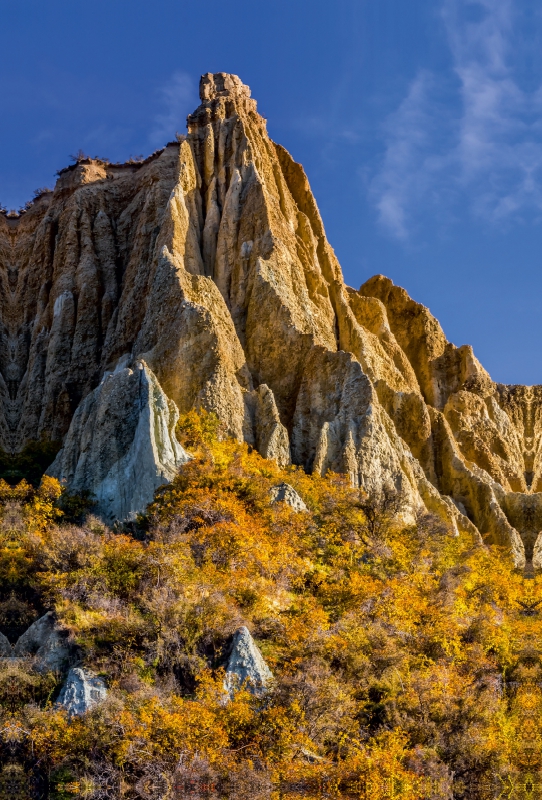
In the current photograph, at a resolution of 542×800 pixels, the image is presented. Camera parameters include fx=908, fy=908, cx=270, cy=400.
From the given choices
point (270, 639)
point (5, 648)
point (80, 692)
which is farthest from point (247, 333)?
point (80, 692)

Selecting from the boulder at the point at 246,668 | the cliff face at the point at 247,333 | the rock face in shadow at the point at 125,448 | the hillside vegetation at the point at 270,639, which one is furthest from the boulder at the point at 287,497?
the boulder at the point at 246,668

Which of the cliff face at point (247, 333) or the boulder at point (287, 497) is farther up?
the cliff face at point (247, 333)

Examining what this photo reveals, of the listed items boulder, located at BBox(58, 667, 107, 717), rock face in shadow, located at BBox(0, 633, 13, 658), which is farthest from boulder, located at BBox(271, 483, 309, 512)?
boulder, located at BBox(58, 667, 107, 717)

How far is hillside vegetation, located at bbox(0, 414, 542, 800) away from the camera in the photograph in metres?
24.8

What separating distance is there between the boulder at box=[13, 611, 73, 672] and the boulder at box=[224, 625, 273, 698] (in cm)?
507

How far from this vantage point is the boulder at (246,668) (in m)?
27.3

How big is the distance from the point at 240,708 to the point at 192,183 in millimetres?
38776

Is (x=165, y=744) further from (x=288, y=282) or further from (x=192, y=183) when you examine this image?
(x=192, y=183)

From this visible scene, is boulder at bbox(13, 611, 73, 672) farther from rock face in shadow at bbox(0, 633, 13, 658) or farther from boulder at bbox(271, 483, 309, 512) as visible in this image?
boulder at bbox(271, 483, 309, 512)

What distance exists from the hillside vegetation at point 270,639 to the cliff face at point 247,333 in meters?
3.57

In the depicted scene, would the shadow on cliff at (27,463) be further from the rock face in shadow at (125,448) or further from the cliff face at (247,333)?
the rock face in shadow at (125,448)

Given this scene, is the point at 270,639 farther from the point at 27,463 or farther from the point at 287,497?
the point at 27,463

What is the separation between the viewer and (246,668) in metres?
27.8

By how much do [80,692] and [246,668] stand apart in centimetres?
502
